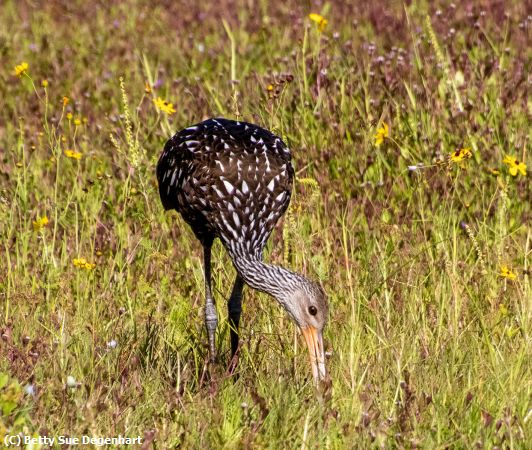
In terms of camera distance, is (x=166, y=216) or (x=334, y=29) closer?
(x=166, y=216)

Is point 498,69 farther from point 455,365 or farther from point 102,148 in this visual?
→ point 455,365

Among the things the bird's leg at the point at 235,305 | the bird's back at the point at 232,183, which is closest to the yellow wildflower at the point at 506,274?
the bird's back at the point at 232,183

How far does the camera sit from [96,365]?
195 inches

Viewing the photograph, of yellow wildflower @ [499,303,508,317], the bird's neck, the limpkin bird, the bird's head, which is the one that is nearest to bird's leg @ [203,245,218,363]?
the limpkin bird

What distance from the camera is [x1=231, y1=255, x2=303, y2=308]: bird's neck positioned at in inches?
205

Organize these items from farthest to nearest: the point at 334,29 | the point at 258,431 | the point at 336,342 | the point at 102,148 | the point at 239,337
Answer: the point at 334,29 < the point at 102,148 < the point at 239,337 < the point at 336,342 < the point at 258,431

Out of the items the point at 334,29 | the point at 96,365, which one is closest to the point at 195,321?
the point at 96,365

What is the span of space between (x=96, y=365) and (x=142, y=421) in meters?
0.43

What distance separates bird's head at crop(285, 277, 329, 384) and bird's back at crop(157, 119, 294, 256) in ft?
1.67

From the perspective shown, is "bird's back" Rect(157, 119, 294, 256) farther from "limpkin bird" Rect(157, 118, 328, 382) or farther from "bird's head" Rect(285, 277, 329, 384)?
"bird's head" Rect(285, 277, 329, 384)

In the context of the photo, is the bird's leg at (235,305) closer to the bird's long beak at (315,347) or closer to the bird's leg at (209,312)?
the bird's leg at (209,312)

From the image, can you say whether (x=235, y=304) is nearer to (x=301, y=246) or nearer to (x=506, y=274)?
(x=301, y=246)

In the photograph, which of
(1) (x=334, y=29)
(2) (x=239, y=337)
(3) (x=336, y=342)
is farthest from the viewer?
(1) (x=334, y=29)

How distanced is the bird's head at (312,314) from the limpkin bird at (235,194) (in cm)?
10
